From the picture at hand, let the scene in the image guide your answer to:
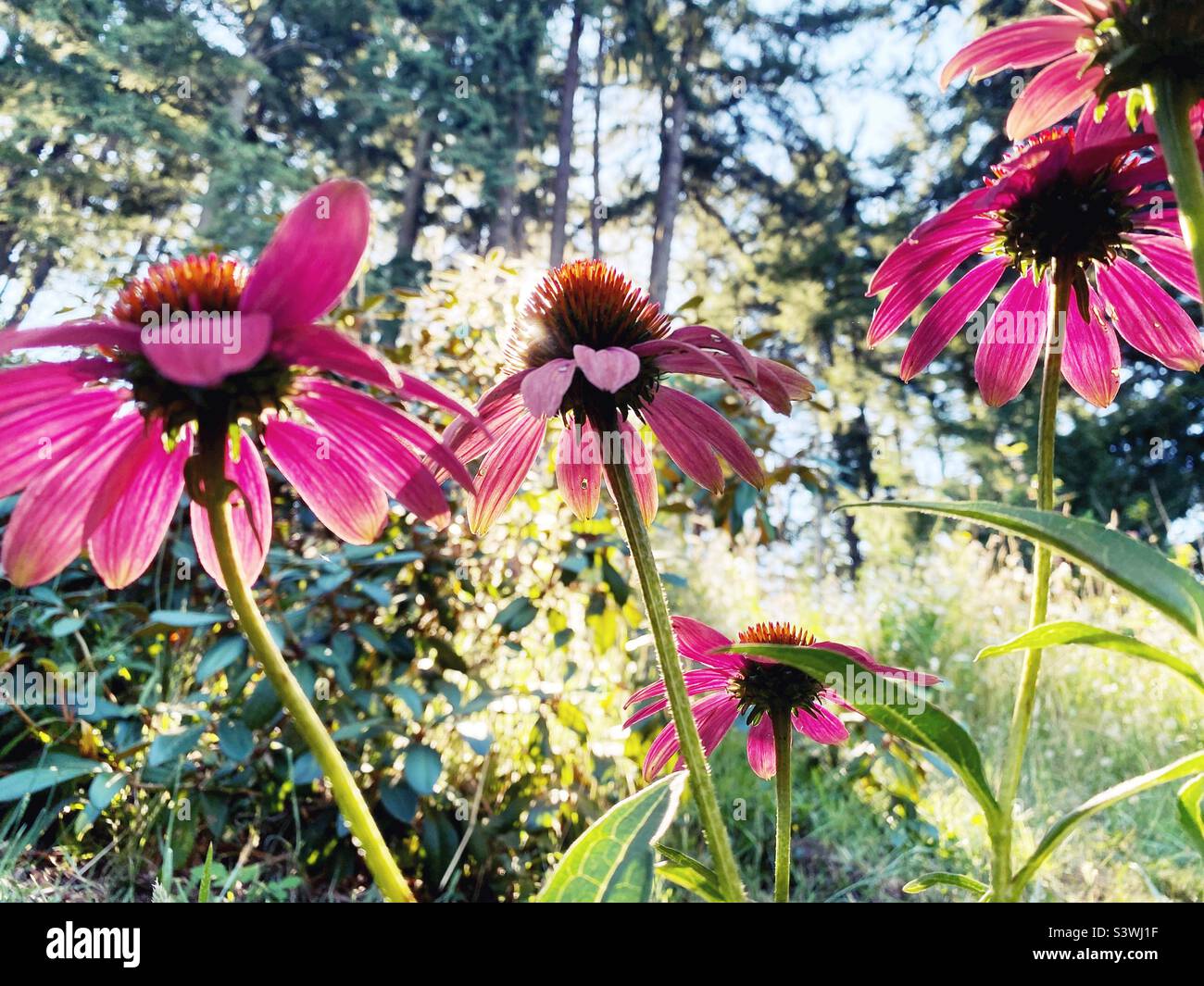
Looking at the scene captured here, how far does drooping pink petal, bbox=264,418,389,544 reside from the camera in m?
0.45

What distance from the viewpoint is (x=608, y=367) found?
44 centimetres

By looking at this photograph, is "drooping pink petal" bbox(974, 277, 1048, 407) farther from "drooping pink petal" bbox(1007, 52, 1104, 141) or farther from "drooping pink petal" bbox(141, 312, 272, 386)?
"drooping pink petal" bbox(141, 312, 272, 386)

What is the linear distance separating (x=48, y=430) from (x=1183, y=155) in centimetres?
54

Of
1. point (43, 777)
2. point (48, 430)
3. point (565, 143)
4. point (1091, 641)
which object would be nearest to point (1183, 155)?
point (1091, 641)

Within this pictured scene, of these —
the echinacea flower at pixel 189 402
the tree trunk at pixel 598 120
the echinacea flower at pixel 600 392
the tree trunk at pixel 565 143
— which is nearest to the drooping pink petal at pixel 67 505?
the echinacea flower at pixel 189 402

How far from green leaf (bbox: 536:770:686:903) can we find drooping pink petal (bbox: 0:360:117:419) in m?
0.30

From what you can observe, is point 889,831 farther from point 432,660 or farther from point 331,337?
point 331,337

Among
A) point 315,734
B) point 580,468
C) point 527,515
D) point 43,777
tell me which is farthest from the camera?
point 527,515

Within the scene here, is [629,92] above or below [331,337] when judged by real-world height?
above

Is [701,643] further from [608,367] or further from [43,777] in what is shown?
[43,777]

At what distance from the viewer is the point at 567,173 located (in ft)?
34.5

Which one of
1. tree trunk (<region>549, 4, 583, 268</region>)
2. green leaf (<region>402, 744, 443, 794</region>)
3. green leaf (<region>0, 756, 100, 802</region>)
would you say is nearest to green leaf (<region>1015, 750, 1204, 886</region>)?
green leaf (<region>402, 744, 443, 794</region>)

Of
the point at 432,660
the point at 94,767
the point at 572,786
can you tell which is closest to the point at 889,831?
the point at 572,786

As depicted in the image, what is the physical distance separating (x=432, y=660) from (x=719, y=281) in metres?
11.5
